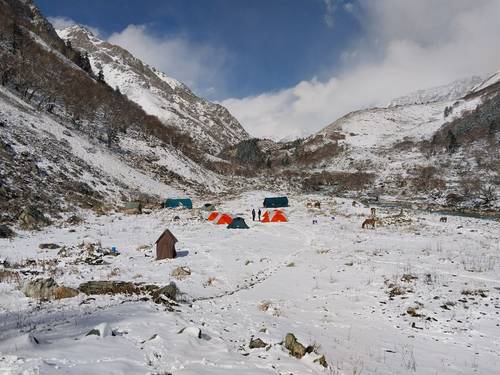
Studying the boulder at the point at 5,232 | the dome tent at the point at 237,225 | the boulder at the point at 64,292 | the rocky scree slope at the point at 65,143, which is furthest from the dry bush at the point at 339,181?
the boulder at the point at 64,292

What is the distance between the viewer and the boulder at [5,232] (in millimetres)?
20578

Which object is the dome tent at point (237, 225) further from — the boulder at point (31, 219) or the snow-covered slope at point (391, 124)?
the snow-covered slope at point (391, 124)

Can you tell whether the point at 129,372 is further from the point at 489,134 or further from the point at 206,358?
the point at 489,134

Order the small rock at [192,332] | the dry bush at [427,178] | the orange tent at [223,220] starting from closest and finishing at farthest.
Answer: the small rock at [192,332] → the orange tent at [223,220] → the dry bush at [427,178]

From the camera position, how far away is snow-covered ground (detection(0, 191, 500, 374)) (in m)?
6.79

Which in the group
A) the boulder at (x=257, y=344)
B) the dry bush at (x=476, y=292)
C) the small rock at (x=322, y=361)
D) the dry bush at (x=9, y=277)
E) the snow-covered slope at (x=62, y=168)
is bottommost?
the small rock at (x=322, y=361)

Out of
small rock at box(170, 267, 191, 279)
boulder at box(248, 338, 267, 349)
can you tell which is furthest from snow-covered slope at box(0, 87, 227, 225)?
boulder at box(248, 338, 267, 349)

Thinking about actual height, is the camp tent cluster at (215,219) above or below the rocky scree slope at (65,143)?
below

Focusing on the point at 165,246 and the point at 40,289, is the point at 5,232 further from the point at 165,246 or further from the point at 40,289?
the point at 40,289

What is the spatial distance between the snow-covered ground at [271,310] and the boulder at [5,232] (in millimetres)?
702

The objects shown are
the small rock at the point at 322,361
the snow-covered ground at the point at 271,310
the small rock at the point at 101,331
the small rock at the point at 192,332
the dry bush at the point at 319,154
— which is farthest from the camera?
the dry bush at the point at 319,154

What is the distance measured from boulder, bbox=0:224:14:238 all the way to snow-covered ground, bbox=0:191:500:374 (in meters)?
0.70

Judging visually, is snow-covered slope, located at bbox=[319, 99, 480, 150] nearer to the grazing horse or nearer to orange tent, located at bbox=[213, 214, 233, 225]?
the grazing horse

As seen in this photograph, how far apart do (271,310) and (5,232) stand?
60.2ft
